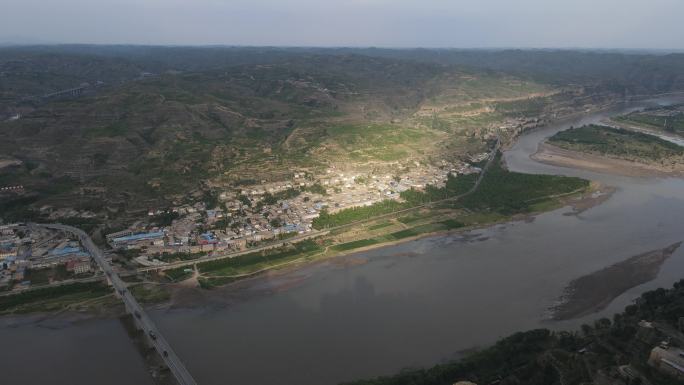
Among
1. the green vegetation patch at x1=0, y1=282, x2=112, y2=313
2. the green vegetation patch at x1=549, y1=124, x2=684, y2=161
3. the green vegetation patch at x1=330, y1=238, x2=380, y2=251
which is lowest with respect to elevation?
the green vegetation patch at x1=0, y1=282, x2=112, y2=313

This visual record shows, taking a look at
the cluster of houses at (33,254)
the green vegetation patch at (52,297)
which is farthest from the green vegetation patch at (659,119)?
the cluster of houses at (33,254)

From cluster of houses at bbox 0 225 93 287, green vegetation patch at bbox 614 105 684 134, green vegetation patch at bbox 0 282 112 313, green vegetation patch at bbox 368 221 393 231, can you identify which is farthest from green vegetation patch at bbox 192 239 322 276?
green vegetation patch at bbox 614 105 684 134

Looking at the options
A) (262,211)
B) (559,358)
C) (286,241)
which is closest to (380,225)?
(286,241)

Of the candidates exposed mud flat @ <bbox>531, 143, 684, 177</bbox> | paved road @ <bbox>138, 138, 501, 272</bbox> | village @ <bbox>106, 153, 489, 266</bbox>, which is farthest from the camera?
exposed mud flat @ <bbox>531, 143, 684, 177</bbox>

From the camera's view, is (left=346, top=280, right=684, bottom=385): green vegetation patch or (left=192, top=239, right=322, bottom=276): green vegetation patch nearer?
(left=346, top=280, right=684, bottom=385): green vegetation patch

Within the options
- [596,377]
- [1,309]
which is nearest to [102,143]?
[1,309]

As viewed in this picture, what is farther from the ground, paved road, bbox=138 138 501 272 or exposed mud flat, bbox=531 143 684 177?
exposed mud flat, bbox=531 143 684 177

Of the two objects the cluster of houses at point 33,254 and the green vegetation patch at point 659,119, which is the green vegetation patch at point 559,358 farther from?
the green vegetation patch at point 659,119

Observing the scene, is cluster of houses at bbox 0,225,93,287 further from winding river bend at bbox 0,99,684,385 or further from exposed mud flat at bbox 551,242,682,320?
exposed mud flat at bbox 551,242,682,320

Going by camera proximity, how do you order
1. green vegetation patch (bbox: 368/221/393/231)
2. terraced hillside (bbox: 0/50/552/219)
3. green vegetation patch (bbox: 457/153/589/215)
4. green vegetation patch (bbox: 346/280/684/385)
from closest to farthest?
green vegetation patch (bbox: 346/280/684/385), green vegetation patch (bbox: 368/221/393/231), green vegetation patch (bbox: 457/153/589/215), terraced hillside (bbox: 0/50/552/219)
